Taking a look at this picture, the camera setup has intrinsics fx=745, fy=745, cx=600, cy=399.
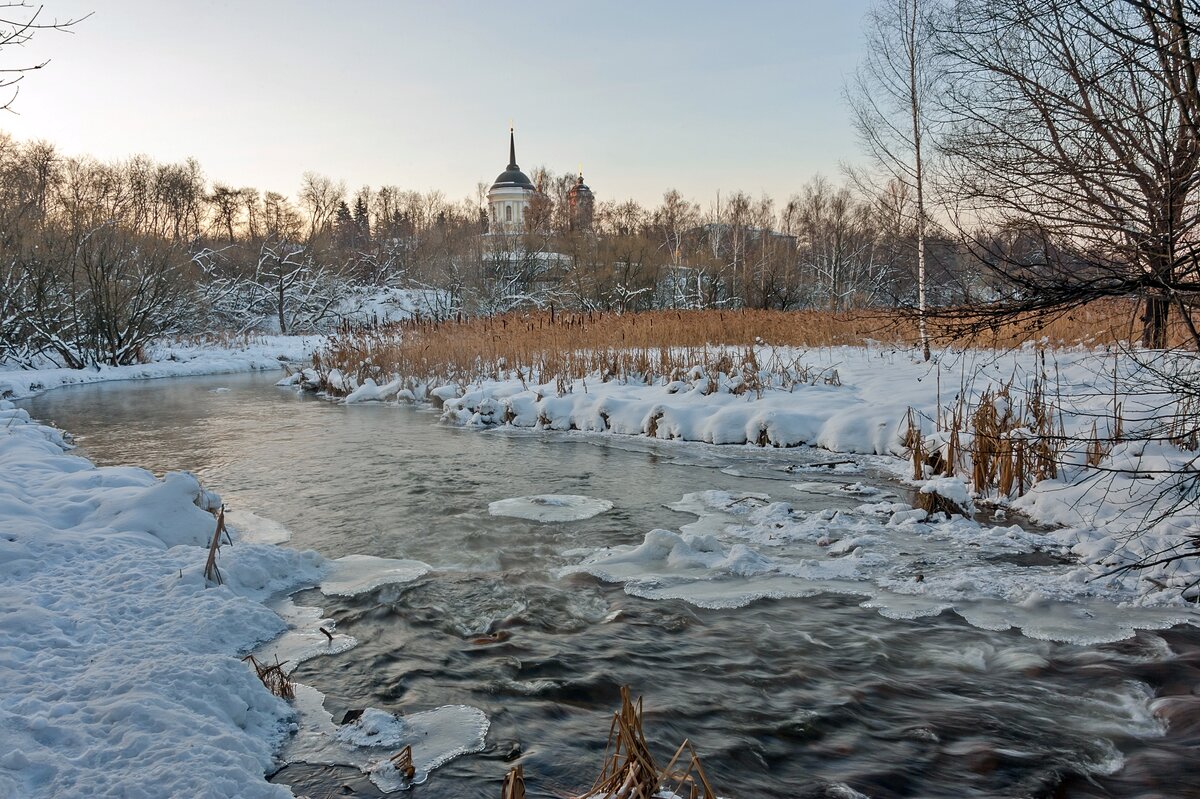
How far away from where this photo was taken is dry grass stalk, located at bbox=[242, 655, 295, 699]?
3.14m

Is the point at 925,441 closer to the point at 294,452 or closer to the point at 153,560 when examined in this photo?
the point at 153,560

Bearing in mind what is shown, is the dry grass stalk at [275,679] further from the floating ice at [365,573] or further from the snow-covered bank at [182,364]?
the snow-covered bank at [182,364]

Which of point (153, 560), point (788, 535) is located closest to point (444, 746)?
point (153, 560)

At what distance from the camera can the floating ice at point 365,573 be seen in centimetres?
455

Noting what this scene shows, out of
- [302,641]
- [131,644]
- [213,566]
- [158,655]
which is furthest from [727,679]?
[213,566]

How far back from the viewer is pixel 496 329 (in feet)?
53.3

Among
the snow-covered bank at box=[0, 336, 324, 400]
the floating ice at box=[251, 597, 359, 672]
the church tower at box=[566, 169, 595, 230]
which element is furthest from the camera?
the church tower at box=[566, 169, 595, 230]

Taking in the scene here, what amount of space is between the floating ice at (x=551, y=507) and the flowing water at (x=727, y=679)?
14cm

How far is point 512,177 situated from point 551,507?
76548 millimetres

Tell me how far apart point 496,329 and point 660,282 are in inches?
807

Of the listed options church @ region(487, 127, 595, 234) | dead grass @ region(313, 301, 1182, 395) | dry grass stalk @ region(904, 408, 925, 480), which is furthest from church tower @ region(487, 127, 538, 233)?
dry grass stalk @ region(904, 408, 925, 480)

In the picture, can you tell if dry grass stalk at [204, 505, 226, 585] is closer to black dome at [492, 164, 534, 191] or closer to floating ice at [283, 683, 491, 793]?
floating ice at [283, 683, 491, 793]

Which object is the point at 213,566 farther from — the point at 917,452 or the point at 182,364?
the point at 182,364

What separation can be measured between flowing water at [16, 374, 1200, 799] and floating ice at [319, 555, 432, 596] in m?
0.12
